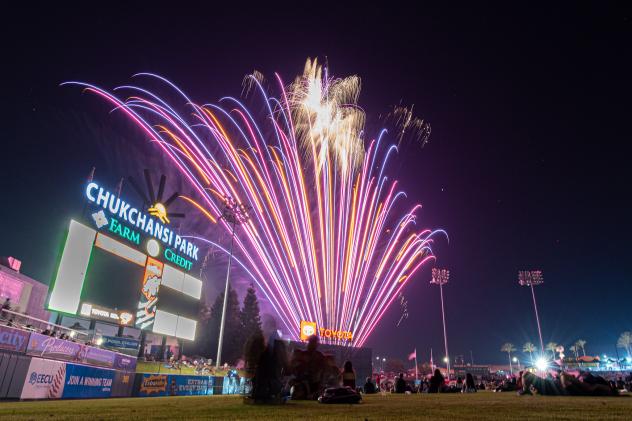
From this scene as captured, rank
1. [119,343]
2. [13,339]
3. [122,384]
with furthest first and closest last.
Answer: [119,343] < [122,384] < [13,339]

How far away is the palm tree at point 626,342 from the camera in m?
166

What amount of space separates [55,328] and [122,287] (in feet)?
23.4

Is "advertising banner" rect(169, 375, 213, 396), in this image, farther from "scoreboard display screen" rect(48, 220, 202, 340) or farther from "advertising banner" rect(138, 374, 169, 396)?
"scoreboard display screen" rect(48, 220, 202, 340)

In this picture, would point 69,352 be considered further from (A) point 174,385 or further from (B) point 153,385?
(A) point 174,385

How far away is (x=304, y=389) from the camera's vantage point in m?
14.1

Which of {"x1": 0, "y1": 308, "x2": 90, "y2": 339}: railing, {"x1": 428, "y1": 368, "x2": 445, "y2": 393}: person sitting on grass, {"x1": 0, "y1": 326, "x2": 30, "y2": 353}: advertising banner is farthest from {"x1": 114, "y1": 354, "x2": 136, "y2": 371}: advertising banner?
{"x1": 428, "y1": 368, "x2": 445, "y2": 393}: person sitting on grass

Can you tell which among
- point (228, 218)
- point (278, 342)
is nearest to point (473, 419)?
point (278, 342)

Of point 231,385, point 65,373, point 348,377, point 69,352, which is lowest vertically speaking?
point 231,385

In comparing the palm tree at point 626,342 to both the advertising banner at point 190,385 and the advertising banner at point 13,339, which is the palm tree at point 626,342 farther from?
the advertising banner at point 13,339

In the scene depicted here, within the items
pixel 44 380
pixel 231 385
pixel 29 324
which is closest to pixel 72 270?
pixel 29 324

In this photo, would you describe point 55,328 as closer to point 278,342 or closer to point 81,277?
point 81,277

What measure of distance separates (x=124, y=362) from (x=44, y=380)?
24.3 feet

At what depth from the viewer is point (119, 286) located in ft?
105

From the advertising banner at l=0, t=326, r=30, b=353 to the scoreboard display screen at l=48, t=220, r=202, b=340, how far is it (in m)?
9.44
